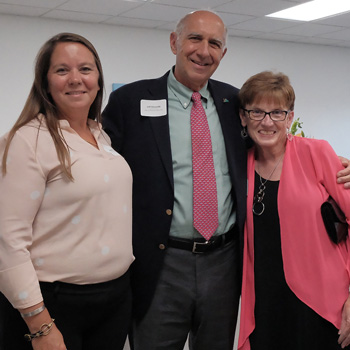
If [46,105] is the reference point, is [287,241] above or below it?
below

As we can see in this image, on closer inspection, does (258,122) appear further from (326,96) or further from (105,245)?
(326,96)

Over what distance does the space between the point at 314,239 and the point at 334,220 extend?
113mm

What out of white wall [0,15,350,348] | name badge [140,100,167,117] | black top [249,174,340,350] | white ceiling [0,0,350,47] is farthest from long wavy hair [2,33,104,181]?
white wall [0,15,350,348]

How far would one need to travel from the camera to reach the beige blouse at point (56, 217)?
1512mm

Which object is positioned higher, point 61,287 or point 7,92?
point 7,92

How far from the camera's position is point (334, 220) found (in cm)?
191

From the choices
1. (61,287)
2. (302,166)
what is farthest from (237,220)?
(61,287)

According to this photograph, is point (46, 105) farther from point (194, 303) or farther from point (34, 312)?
point (194, 303)

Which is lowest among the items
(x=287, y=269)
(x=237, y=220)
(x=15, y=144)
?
(x=287, y=269)

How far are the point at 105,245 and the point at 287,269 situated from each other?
2.53 ft

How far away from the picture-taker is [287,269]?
200 centimetres

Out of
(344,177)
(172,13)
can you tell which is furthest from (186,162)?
(172,13)

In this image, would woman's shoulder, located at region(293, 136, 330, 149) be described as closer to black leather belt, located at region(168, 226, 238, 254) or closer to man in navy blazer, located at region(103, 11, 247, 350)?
man in navy blazer, located at region(103, 11, 247, 350)

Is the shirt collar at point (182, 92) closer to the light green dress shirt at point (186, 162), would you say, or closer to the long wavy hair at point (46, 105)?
the light green dress shirt at point (186, 162)
